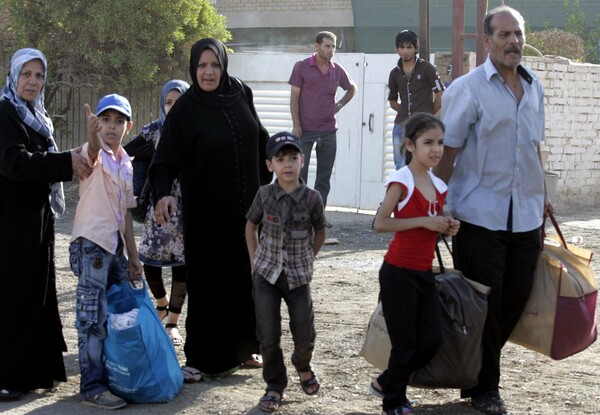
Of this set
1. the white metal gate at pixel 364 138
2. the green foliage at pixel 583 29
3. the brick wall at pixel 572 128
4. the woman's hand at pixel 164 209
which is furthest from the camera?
the green foliage at pixel 583 29

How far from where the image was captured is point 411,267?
5129 mm

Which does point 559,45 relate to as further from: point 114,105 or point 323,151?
point 114,105

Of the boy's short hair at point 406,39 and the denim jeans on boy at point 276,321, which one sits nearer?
Answer: the denim jeans on boy at point 276,321

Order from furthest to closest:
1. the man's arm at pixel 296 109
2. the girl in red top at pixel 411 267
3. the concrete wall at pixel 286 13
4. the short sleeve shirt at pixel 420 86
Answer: the concrete wall at pixel 286 13
the man's arm at pixel 296 109
the short sleeve shirt at pixel 420 86
the girl in red top at pixel 411 267

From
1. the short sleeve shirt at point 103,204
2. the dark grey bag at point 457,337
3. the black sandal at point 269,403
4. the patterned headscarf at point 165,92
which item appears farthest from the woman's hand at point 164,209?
the patterned headscarf at point 165,92

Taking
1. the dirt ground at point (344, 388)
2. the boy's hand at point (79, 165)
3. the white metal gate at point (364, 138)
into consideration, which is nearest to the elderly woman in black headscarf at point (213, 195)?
the dirt ground at point (344, 388)

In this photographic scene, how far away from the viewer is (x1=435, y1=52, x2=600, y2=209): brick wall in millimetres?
15000

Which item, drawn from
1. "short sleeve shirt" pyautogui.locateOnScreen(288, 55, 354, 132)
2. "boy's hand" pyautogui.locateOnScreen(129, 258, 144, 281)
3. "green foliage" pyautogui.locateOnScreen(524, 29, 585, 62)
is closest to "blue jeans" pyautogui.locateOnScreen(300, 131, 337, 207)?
"short sleeve shirt" pyautogui.locateOnScreen(288, 55, 354, 132)

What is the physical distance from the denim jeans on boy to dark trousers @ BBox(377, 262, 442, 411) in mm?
498

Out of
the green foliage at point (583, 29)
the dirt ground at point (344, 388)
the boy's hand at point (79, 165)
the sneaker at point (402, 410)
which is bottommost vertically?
the dirt ground at point (344, 388)

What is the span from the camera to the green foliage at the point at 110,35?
15133 millimetres

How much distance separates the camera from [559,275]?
5.48 m

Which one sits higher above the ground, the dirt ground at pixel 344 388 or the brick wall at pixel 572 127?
the brick wall at pixel 572 127

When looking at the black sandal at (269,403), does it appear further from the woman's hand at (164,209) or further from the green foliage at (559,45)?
the green foliage at (559,45)
